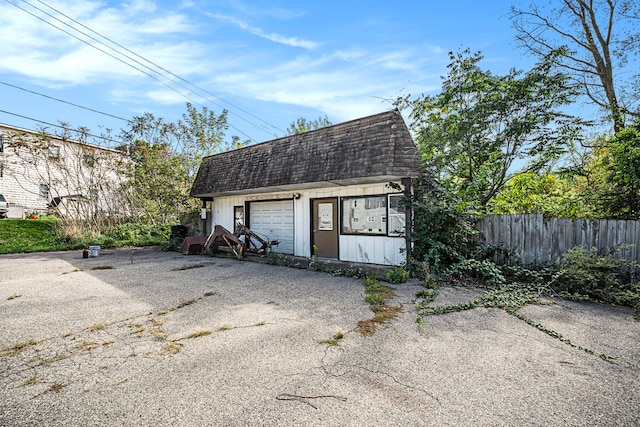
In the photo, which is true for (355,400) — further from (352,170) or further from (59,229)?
(59,229)

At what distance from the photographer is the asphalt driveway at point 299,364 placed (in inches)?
84.1

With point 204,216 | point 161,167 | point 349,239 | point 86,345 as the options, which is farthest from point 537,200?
point 161,167

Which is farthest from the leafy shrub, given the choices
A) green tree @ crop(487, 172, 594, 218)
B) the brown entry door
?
green tree @ crop(487, 172, 594, 218)

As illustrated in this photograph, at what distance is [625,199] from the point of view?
626cm

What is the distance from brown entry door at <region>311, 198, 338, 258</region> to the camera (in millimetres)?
8992

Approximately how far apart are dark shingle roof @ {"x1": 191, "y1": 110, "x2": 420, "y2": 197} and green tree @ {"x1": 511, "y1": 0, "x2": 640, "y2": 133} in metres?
6.45

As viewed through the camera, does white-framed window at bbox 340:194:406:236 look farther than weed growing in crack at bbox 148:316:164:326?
Yes

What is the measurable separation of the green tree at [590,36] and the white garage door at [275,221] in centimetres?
985

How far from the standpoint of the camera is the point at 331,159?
8031 millimetres

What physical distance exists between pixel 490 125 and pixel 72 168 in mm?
16920

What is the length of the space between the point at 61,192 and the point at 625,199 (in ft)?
66.9

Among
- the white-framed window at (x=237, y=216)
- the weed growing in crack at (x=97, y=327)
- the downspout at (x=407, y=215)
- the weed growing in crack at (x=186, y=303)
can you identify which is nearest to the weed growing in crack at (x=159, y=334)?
the weed growing in crack at (x=97, y=327)

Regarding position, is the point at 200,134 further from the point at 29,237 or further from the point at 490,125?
the point at 490,125

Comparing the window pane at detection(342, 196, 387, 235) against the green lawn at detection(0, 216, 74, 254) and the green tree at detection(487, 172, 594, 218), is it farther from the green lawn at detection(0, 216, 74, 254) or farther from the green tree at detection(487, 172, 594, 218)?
the green lawn at detection(0, 216, 74, 254)
